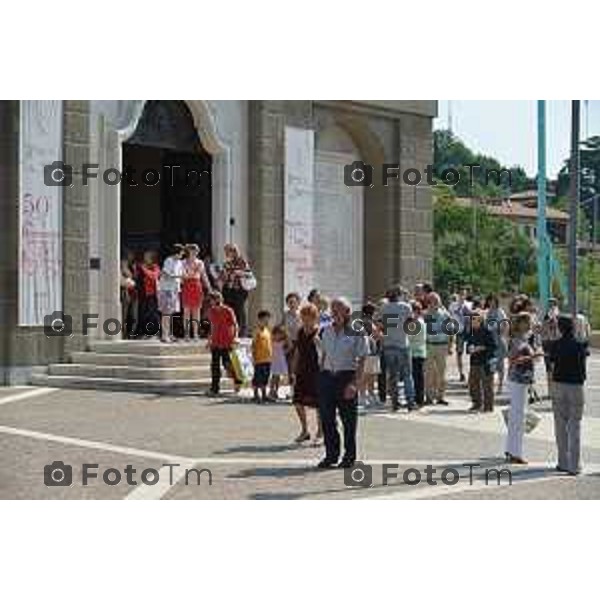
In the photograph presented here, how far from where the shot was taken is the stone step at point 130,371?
1694cm

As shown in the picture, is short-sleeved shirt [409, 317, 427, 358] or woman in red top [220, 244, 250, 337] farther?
woman in red top [220, 244, 250, 337]

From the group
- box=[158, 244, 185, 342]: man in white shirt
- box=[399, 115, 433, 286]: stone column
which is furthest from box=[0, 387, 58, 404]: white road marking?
box=[399, 115, 433, 286]: stone column

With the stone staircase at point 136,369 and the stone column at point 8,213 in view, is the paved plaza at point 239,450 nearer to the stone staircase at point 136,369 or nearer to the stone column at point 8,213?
the stone staircase at point 136,369

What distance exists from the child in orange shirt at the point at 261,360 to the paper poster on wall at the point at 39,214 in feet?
12.8

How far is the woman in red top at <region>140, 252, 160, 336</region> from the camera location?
19547mm

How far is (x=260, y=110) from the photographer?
2136cm

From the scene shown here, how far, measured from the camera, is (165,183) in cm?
2298

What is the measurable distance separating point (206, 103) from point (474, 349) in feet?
24.5

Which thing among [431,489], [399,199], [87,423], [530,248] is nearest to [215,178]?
[399,199]

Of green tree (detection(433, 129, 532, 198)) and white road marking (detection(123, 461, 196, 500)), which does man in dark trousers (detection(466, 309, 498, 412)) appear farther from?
white road marking (detection(123, 461, 196, 500))

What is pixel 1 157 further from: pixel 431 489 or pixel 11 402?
pixel 431 489

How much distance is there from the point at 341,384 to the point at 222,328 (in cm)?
527

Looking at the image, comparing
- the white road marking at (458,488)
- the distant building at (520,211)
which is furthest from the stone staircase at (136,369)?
the distant building at (520,211)

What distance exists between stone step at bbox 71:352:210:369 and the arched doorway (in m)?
3.90
